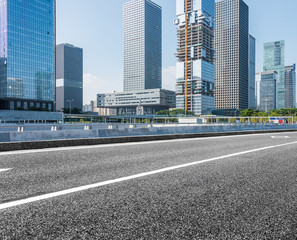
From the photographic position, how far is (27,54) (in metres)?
117

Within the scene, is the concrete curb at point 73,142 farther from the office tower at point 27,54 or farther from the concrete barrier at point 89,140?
the office tower at point 27,54

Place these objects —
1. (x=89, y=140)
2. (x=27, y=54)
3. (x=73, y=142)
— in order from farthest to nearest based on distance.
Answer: (x=27, y=54)
(x=89, y=140)
(x=73, y=142)

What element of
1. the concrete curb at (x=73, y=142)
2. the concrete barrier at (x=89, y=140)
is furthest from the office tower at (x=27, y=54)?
the concrete curb at (x=73, y=142)

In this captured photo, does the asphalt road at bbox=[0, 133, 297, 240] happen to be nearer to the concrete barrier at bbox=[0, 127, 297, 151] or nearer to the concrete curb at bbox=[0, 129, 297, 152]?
the concrete curb at bbox=[0, 129, 297, 152]

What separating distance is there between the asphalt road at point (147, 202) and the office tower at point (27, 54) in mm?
119180

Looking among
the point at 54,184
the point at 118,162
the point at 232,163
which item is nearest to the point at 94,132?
the point at 118,162

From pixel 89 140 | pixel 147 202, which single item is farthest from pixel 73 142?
pixel 147 202

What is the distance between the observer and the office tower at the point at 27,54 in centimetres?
11194

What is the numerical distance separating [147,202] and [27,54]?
12857 centimetres

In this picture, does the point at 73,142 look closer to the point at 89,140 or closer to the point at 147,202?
the point at 89,140

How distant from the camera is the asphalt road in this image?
2867mm

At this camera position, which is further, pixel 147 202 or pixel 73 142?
pixel 73 142

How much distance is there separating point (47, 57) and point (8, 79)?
21.1 meters

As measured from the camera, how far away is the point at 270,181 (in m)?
5.43
